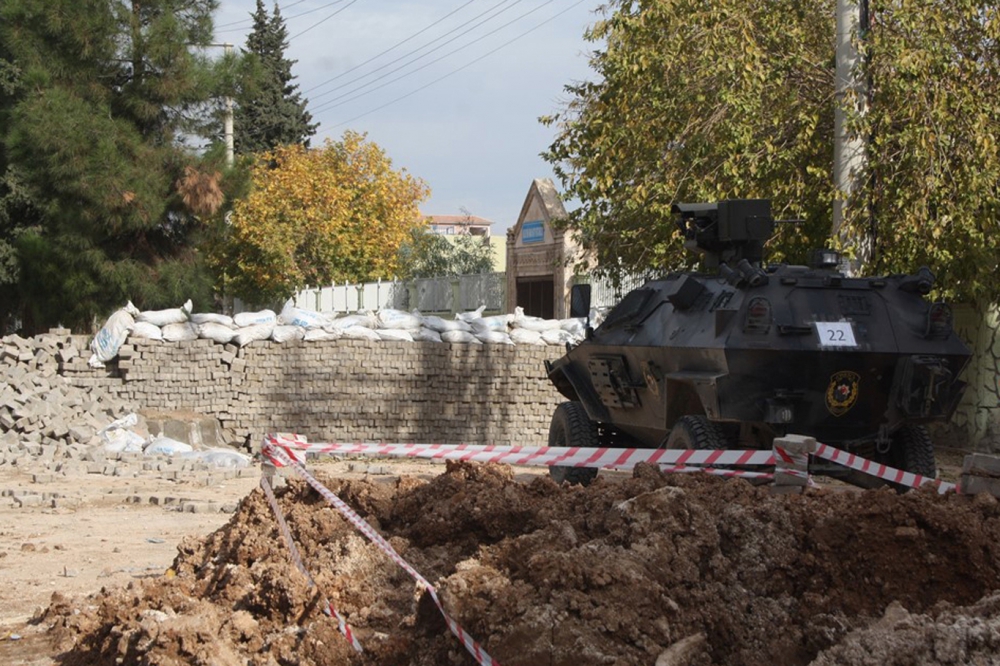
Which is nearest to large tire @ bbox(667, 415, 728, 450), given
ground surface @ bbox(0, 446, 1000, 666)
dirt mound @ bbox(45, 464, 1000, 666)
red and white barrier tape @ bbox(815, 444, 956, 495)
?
red and white barrier tape @ bbox(815, 444, 956, 495)

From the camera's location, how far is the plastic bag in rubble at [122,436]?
54.4 ft

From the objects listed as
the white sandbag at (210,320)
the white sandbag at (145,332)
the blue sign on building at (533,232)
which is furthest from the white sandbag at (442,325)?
the blue sign on building at (533,232)

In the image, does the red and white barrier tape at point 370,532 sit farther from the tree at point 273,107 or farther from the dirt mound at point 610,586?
→ the tree at point 273,107

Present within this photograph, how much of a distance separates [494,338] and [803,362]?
10.0 meters

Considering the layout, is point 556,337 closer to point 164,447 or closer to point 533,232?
point 164,447

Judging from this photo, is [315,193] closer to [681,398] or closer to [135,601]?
[681,398]

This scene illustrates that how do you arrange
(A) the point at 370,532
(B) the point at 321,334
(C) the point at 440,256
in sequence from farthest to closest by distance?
(C) the point at 440,256 < (B) the point at 321,334 < (A) the point at 370,532

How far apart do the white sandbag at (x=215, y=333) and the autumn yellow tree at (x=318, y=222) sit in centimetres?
2132

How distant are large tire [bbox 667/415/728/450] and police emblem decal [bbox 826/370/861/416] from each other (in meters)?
0.79

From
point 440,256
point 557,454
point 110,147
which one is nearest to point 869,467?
point 557,454

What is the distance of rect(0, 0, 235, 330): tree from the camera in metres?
23.3

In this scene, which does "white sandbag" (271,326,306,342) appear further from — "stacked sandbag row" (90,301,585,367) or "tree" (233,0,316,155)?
"tree" (233,0,316,155)

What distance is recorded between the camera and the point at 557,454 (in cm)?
891

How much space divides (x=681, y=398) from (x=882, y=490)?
165 inches
